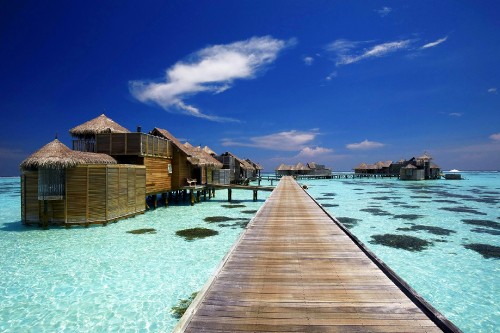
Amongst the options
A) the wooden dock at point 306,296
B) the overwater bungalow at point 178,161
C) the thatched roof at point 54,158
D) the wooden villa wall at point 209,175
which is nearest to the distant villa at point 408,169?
the wooden villa wall at point 209,175

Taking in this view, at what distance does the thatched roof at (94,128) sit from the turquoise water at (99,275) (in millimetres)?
8436

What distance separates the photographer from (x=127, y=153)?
2083 centimetres

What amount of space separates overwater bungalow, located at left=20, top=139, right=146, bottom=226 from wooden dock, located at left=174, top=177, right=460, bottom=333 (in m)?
11.9

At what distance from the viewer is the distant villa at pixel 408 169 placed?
74.7 m

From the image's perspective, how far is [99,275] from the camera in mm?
9570

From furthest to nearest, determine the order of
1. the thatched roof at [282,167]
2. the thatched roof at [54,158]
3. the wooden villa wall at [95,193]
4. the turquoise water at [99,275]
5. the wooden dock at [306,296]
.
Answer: the thatched roof at [282,167] → the wooden villa wall at [95,193] → the thatched roof at [54,158] → the turquoise water at [99,275] → the wooden dock at [306,296]

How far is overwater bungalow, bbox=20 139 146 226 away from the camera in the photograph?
1588 cm

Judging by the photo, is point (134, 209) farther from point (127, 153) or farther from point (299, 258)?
point (299, 258)

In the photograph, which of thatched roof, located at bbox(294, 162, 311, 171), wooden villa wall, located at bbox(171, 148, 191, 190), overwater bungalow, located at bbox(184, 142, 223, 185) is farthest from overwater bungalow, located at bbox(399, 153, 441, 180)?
wooden villa wall, located at bbox(171, 148, 191, 190)

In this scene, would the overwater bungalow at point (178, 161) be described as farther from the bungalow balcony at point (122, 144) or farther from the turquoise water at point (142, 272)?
the turquoise water at point (142, 272)

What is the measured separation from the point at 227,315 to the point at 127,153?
61.9 ft

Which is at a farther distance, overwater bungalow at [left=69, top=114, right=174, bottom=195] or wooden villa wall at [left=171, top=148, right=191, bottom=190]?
wooden villa wall at [left=171, top=148, right=191, bottom=190]

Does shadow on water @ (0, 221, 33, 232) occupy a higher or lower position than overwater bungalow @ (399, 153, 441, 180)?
lower

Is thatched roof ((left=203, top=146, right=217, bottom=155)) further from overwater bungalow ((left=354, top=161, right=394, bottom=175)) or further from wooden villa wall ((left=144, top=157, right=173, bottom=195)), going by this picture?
overwater bungalow ((left=354, top=161, right=394, bottom=175))
